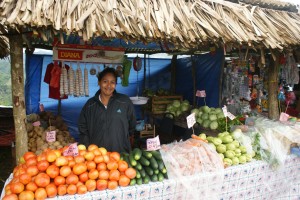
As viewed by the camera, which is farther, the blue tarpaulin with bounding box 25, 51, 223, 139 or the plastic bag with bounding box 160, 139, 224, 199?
the blue tarpaulin with bounding box 25, 51, 223, 139

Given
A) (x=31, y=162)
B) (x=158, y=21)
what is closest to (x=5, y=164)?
(x=31, y=162)

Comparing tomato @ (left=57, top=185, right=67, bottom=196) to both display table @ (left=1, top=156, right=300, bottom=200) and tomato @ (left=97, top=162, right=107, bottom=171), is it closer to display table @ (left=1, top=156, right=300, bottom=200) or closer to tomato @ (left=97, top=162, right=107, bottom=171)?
display table @ (left=1, top=156, right=300, bottom=200)

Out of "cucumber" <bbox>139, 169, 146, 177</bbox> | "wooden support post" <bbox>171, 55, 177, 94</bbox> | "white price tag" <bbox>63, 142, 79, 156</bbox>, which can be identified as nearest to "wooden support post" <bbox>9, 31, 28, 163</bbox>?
"white price tag" <bbox>63, 142, 79, 156</bbox>

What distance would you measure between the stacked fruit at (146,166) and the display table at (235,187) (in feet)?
0.20

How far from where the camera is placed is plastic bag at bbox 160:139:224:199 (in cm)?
266

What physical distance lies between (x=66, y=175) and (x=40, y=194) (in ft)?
0.88

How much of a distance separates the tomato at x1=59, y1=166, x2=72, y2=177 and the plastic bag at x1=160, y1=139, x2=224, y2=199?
1006 millimetres

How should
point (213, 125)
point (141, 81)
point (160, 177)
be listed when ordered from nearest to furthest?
point (160, 177) → point (213, 125) → point (141, 81)

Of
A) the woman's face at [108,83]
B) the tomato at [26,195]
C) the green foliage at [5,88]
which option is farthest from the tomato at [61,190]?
the green foliage at [5,88]

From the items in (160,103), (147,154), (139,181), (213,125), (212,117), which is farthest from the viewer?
(160,103)

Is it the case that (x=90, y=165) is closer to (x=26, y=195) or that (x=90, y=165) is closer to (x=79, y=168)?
(x=79, y=168)

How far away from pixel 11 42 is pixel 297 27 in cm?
435

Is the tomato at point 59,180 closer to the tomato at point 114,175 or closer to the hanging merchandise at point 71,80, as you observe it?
the tomato at point 114,175

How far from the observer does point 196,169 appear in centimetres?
277
